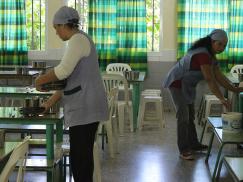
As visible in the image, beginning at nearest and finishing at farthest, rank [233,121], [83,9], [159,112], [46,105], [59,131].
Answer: [46,105] → [59,131] → [233,121] → [159,112] → [83,9]

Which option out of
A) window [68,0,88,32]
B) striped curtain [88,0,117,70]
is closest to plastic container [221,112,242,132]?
striped curtain [88,0,117,70]

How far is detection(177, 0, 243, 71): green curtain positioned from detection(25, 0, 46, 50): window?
2.37 meters

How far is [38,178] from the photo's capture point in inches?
164

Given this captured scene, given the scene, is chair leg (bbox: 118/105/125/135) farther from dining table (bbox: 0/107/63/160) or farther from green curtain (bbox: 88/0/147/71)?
dining table (bbox: 0/107/63/160)

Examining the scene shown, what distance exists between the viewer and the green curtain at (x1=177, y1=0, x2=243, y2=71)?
24.9ft

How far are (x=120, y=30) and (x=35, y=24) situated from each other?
5.10ft

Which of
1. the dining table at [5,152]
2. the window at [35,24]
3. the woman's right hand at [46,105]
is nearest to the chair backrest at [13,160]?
the dining table at [5,152]

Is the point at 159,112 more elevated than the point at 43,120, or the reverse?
the point at 43,120

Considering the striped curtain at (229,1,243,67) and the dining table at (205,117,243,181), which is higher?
the striped curtain at (229,1,243,67)

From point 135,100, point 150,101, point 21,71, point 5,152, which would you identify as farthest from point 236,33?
point 5,152

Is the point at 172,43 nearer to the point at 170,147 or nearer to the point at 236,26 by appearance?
the point at 236,26

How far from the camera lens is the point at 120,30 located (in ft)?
25.6

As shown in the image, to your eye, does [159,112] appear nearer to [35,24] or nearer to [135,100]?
[135,100]

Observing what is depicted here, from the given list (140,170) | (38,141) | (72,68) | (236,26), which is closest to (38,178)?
(38,141)
